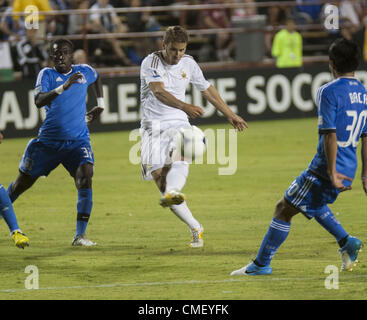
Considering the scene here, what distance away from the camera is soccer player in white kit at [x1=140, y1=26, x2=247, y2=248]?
30.0ft

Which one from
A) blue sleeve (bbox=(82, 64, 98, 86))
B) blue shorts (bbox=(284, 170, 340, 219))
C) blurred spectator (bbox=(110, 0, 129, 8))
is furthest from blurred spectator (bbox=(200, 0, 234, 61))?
blue shorts (bbox=(284, 170, 340, 219))

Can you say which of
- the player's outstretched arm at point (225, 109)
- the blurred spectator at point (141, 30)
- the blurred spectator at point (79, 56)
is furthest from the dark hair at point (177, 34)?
the blurred spectator at point (141, 30)

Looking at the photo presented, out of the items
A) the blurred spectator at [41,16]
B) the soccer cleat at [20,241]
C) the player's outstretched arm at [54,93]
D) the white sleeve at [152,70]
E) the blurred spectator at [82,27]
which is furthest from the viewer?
the blurred spectator at [82,27]

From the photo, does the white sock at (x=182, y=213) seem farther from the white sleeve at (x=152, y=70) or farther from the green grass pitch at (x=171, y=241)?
the white sleeve at (x=152, y=70)

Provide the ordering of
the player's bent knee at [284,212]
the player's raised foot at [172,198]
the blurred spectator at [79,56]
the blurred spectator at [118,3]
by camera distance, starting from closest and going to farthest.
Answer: the player's bent knee at [284,212] < the player's raised foot at [172,198] < the blurred spectator at [79,56] < the blurred spectator at [118,3]

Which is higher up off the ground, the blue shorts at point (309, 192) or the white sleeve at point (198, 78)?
the white sleeve at point (198, 78)

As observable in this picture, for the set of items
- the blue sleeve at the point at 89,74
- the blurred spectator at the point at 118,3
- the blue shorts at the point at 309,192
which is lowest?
the blue shorts at the point at 309,192

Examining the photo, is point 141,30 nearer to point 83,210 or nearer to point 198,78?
point 198,78

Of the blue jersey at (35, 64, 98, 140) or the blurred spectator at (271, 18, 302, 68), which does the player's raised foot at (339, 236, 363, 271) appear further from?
the blurred spectator at (271, 18, 302, 68)

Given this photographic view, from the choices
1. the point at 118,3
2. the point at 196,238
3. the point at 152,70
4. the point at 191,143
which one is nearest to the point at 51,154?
the point at 152,70

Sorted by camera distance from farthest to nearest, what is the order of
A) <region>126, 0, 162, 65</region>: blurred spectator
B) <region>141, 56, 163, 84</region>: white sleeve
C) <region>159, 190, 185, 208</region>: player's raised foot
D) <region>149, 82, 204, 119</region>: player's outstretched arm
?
<region>126, 0, 162, 65</region>: blurred spectator → <region>141, 56, 163, 84</region>: white sleeve → <region>149, 82, 204, 119</region>: player's outstretched arm → <region>159, 190, 185, 208</region>: player's raised foot

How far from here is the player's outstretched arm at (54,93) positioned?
9430 millimetres

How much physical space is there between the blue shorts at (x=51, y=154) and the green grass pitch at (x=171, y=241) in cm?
85

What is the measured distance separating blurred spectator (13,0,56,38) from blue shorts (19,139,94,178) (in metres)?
10.4
